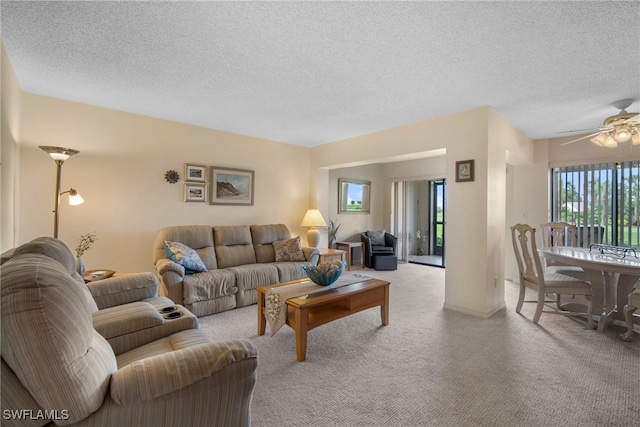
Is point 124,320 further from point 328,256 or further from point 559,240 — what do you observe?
point 559,240

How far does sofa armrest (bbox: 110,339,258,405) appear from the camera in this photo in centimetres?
104

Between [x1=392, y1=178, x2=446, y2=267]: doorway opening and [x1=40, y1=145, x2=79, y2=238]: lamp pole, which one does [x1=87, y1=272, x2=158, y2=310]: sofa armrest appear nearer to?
[x1=40, y1=145, x2=79, y2=238]: lamp pole

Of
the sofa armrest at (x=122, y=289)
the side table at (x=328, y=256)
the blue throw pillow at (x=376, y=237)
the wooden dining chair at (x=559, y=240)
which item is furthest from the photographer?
the blue throw pillow at (x=376, y=237)

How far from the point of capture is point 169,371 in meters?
1.10

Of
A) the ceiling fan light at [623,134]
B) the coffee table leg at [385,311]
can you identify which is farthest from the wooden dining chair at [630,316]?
the coffee table leg at [385,311]

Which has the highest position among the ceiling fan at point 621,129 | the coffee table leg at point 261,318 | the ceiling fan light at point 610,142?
the ceiling fan at point 621,129

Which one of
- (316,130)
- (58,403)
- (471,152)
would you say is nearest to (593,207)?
(471,152)

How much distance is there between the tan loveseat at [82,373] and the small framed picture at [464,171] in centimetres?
317

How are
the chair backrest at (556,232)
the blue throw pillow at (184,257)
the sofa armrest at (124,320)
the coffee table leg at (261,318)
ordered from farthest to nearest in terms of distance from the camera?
1. the chair backrest at (556,232)
2. the blue throw pillow at (184,257)
3. the coffee table leg at (261,318)
4. the sofa armrest at (124,320)

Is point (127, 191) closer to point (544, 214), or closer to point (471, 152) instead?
point (471, 152)

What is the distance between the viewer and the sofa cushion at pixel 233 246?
13.1 ft

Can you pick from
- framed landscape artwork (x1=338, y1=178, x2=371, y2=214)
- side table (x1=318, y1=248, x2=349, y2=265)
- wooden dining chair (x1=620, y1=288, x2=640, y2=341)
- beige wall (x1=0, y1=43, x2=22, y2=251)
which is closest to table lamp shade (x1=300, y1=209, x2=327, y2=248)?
side table (x1=318, y1=248, x2=349, y2=265)

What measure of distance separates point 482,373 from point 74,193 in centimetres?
414

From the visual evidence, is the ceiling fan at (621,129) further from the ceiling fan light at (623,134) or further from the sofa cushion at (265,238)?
Answer: the sofa cushion at (265,238)
